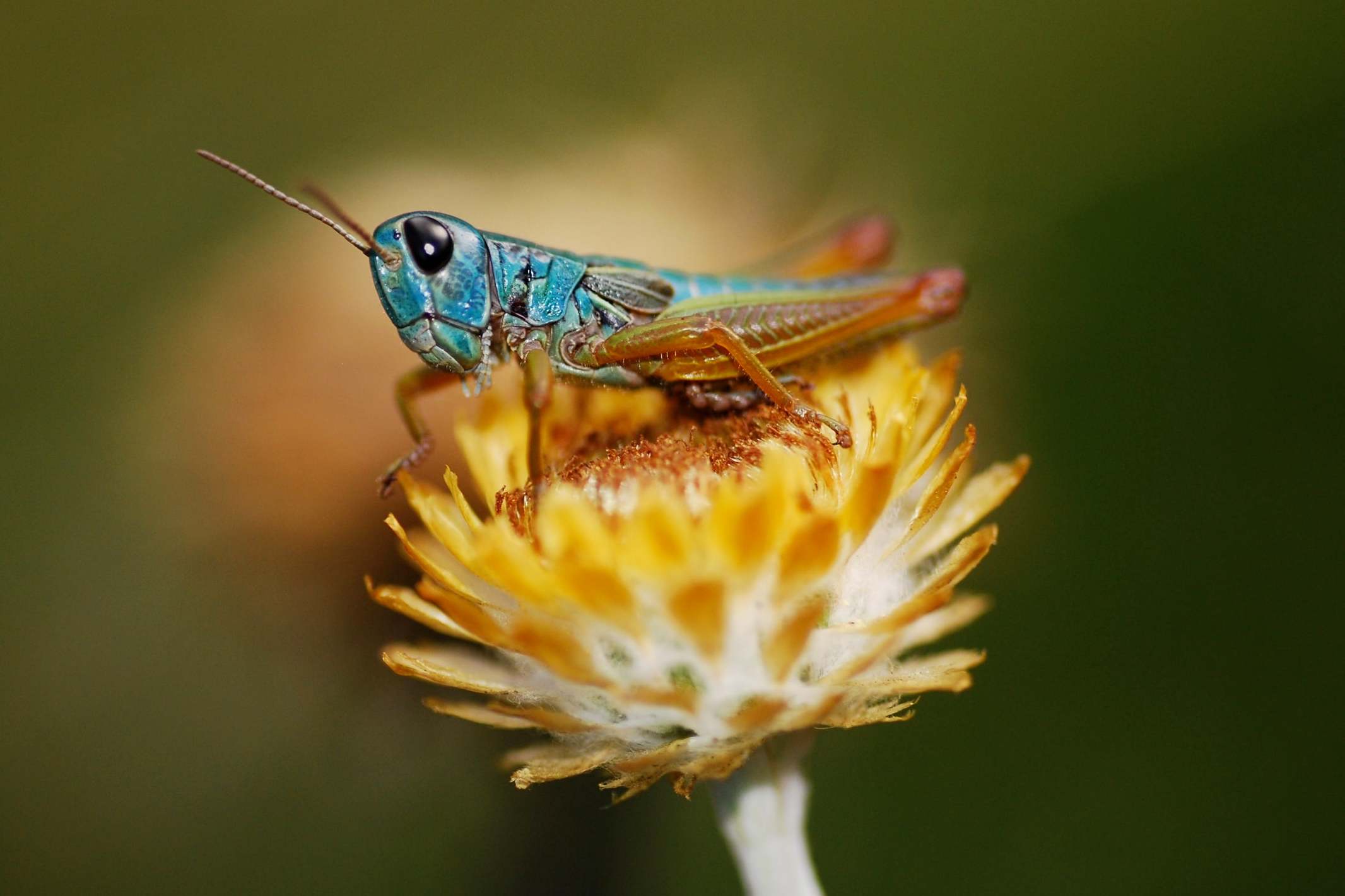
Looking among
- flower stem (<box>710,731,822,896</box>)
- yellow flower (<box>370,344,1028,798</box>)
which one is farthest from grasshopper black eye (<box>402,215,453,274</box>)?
flower stem (<box>710,731,822,896</box>)

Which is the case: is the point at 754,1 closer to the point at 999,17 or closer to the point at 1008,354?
the point at 999,17

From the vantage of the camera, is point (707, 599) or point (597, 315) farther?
point (597, 315)

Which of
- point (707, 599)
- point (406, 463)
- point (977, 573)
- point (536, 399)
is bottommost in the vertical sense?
point (707, 599)

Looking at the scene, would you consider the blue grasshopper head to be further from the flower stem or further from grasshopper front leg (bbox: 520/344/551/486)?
the flower stem

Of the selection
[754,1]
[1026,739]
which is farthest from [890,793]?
[754,1]

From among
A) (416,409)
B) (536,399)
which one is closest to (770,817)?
(536,399)

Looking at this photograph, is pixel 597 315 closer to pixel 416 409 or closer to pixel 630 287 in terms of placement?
pixel 630 287
